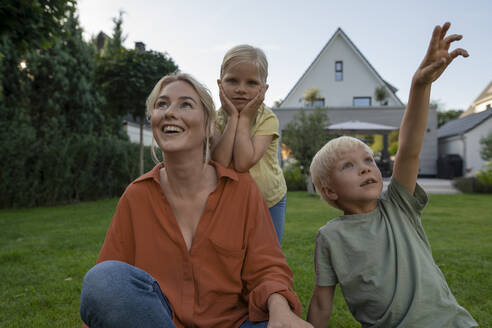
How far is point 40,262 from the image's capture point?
4.55 meters

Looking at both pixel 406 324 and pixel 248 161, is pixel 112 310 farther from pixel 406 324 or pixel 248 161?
pixel 406 324

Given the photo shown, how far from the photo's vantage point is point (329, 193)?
193 centimetres

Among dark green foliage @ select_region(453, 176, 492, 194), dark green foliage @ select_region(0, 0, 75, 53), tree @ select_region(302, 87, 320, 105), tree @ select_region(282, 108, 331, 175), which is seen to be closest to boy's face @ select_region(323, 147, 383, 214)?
dark green foliage @ select_region(0, 0, 75, 53)

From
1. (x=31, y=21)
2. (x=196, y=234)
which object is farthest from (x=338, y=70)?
(x=196, y=234)

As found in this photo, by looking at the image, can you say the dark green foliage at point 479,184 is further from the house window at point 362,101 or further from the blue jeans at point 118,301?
the blue jeans at point 118,301

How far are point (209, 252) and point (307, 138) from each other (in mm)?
11832

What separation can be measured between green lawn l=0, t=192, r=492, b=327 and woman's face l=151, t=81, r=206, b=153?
6.62 feet

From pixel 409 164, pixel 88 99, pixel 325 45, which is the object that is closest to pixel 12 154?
pixel 88 99

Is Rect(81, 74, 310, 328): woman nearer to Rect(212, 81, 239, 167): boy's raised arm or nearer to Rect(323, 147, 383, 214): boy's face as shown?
Rect(212, 81, 239, 167): boy's raised arm

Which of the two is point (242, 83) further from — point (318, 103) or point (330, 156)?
point (318, 103)

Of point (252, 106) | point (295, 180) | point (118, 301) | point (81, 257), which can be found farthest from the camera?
point (295, 180)

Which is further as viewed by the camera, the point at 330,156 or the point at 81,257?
the point at 81,257

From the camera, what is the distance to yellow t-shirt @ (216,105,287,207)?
2.12 m

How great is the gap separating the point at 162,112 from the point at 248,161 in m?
0.50
